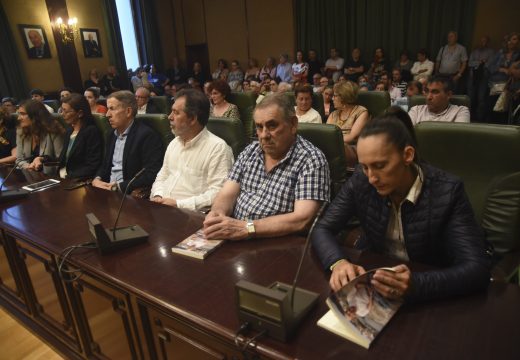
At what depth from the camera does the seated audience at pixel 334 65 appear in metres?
7.73

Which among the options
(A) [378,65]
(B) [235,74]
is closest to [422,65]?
(A) [378,65]

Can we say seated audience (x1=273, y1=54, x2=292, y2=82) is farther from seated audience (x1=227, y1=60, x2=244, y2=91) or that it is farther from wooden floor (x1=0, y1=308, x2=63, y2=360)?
wooden floor (x1=0, y1=308, x2=63, y2=360)

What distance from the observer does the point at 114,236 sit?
1.40m

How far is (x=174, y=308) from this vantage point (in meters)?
1.03

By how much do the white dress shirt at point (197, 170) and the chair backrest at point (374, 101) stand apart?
1774 millimetres

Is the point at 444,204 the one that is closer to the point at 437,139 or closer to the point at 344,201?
the point at 344,201

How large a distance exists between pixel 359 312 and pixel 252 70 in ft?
27.9

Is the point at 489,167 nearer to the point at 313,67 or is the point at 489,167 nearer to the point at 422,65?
the point at 422,65

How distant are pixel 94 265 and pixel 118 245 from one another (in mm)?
110

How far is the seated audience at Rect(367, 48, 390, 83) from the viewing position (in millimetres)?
7082

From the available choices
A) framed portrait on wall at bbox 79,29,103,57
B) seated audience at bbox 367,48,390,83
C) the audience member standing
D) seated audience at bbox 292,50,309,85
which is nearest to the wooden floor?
seated audience at bbox 292,50,309,85

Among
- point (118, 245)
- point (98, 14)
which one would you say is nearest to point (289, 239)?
A: point (118, 245)

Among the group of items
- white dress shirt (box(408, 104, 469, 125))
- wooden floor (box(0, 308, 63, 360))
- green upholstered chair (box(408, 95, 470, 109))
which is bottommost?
wooden floor (box(0, 308, 63, 360))

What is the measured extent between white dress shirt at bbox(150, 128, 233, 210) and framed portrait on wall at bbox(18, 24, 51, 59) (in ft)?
23.8
